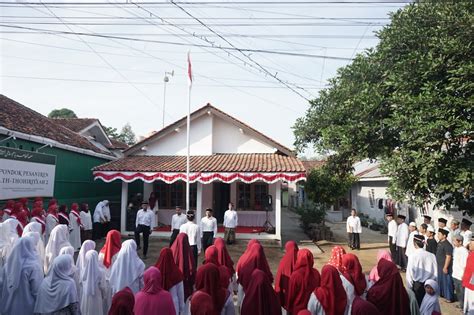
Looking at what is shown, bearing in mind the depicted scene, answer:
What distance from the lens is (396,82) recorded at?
734 cm

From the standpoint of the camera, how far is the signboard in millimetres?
10117

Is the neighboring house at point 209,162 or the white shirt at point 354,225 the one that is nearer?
the white shirt at point 354,225

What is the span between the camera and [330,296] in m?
4.13

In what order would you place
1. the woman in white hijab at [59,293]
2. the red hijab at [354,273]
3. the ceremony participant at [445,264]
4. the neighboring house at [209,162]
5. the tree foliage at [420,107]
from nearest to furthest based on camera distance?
the woman in white hijab at [59,293]
the red hijab at [354,273]
the tree foliage at [420,107]
the ceremony participant at [445,264]
the neighboring house at [209,162]

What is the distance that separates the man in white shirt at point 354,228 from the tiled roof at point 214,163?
2460 mm

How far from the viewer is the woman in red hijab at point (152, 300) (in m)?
3.74

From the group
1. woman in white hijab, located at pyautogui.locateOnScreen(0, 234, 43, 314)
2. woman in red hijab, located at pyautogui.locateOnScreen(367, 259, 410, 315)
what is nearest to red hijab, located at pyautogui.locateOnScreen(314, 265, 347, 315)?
woman in red hijab, located at pyautogui.locateOnScreen(367, 259, 410, 315)

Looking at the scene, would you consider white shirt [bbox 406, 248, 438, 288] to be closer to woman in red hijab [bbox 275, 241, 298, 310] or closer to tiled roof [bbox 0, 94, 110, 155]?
woman in red hijab [bbox 275, 241, 298, 310]

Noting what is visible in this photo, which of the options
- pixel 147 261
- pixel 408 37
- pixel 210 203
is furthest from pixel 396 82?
pixel 210 203

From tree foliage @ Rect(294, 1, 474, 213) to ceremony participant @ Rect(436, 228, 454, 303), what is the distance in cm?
72

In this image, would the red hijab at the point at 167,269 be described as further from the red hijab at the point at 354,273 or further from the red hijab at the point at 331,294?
the red hijab at the point at 354,273

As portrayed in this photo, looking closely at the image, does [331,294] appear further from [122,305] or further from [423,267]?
[423,267]

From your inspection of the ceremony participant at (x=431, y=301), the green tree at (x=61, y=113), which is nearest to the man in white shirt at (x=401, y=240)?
the ceremony participant at (x=431, y=301)

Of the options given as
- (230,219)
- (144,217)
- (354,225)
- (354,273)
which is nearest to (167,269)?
(354,273)
